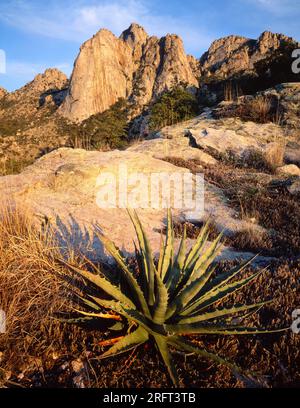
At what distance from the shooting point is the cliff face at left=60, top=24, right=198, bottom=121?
79125 mm

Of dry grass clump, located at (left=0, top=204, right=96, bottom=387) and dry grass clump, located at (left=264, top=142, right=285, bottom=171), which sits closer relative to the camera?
dry grass clump, located at (left=0, top=204, right=96, bottom=387)

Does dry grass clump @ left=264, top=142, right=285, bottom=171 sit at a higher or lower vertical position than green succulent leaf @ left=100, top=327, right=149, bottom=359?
higher

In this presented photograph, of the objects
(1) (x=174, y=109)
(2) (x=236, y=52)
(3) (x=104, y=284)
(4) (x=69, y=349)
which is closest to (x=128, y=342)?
(3) (x=104, y=284)

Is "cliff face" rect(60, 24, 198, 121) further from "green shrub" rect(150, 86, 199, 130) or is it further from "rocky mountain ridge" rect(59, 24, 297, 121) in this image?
"green shrub" rect(150, 86, 199, 130)

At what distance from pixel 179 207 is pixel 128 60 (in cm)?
9881

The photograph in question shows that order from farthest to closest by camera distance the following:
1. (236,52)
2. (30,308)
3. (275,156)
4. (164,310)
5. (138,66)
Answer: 1. (138,66)
2. (236,52)
3. (275,156)
4. (30,308)
5. (164,310)

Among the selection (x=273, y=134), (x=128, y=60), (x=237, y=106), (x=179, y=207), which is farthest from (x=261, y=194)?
(x=128, y=60)

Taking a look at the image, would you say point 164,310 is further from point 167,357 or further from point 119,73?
point 119,73

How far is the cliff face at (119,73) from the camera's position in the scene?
79125 mm

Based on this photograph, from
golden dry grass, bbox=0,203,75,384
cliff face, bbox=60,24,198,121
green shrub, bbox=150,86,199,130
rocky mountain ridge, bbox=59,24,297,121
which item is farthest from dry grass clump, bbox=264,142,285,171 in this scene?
cliff face, bbox=60,24,198,121

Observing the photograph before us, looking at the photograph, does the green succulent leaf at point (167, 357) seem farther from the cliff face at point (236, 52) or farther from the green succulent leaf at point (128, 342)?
the cliff face at point (236, 52)

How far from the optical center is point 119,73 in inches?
3408

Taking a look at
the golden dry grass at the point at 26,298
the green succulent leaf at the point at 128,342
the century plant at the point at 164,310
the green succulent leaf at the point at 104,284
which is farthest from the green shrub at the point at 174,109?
the green succulent leaf at the point at 128,342
